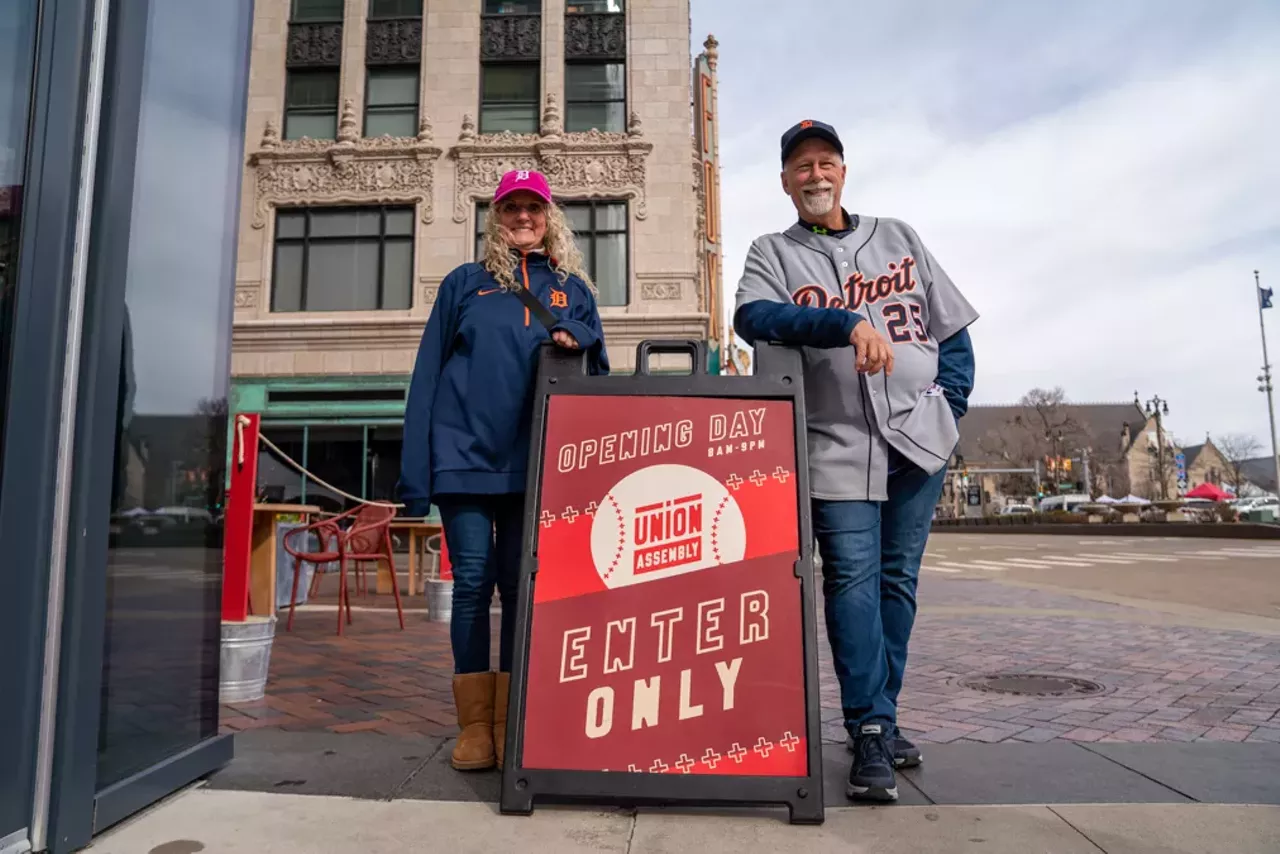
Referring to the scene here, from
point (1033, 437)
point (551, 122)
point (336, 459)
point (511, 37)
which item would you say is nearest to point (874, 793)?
point (336, 459)

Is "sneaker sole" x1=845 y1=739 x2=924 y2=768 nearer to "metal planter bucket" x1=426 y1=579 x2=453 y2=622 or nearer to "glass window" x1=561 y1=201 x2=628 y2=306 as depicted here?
"metal planter bucket" x1=426 y1=579 x2=453 y2=622

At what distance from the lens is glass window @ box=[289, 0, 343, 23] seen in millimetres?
19031

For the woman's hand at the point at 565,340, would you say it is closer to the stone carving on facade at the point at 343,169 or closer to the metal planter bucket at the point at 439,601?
the metal planter bucket at the point at 439,601

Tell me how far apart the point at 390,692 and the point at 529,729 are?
6.78 feet

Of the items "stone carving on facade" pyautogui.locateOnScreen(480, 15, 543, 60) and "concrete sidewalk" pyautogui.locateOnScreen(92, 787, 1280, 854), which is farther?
"stone carving on facade" pyautogui.locateOnScreen(480, 15, 543, 60)

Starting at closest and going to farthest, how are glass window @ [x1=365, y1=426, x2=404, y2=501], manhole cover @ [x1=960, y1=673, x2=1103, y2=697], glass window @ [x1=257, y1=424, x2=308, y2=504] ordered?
1. manhole cover @ [x1=960, y1=673, x2=1103, y2=697]
2. glass window @ [x1=257, y1=424, x2=308, y2=504]
3. glass window @ [x1=365, y1=426, x2=404, y2=501]

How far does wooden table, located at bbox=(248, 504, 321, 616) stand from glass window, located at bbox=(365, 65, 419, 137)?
604 inches

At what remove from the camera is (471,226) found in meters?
18.0

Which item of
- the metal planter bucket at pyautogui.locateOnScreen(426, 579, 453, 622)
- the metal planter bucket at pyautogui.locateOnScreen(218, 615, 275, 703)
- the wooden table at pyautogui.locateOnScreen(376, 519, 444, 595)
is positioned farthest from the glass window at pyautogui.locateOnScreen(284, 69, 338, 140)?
the metal planter bucket at pyautogui.locateOnScreen(218, 615, 275, 703)

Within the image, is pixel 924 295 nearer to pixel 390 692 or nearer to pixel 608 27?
pixel 390 692

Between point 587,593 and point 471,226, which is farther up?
point 471,226

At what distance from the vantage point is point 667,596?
2.37m

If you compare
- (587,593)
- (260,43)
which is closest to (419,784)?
(587,593)

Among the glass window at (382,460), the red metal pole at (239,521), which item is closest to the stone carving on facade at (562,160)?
the glass window at (382,460)
